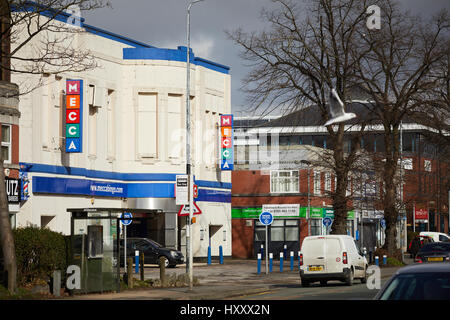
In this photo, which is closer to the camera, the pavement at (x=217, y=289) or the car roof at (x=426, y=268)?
the car roof at (x=426, y=268)

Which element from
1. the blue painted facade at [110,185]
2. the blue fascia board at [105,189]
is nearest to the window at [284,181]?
the blue painted facade at [110,185]

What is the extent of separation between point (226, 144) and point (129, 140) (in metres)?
6.67

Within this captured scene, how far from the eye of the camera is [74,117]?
41.9 m

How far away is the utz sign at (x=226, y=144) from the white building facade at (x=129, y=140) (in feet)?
3.71

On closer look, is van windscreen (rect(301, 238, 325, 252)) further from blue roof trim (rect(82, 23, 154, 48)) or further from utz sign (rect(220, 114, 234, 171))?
utz sign (rect(220, 114, 234, 171))

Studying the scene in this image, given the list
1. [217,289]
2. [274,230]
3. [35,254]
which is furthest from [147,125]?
[35,254]

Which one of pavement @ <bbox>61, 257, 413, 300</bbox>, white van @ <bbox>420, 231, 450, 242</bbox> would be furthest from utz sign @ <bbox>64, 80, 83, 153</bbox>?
white van @ <bbox>420, 231, 450, 242</bbox>

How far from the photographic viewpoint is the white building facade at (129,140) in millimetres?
41500

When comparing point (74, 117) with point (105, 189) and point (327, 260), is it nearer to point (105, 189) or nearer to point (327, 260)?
point (105, 189)

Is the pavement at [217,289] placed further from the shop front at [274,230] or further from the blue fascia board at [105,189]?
the shop front at [274,230]

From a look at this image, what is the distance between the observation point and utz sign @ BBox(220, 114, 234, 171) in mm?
53156

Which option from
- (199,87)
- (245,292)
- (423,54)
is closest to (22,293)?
(245,292)

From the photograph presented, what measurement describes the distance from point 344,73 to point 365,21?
9.29 feet
